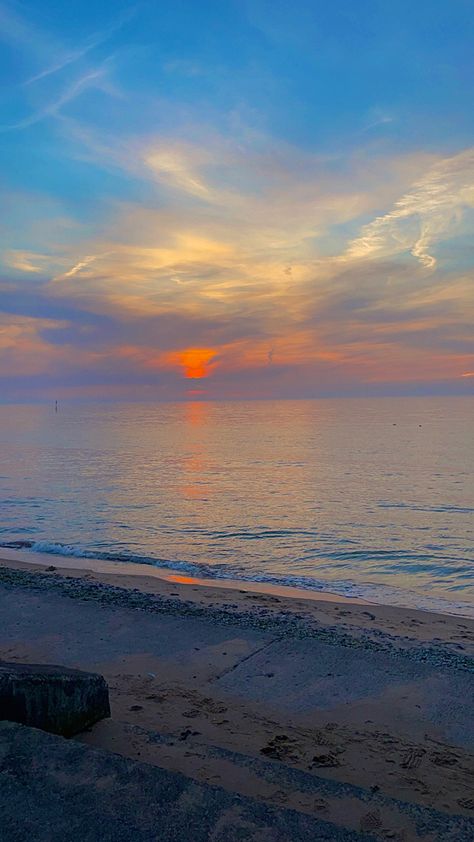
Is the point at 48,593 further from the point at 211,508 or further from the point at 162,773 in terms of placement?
the point at 211,508

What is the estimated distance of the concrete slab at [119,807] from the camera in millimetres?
3318

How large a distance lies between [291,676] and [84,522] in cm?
1785

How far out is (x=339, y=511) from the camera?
26.2 m

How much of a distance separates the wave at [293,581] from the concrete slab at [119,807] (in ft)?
34.1

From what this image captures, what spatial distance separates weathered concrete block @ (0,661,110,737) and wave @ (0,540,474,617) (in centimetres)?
964

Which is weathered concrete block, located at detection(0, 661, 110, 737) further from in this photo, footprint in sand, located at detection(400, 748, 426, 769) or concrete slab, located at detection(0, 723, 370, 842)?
footprint in sand, located at detection(400, 748, 426, 769)

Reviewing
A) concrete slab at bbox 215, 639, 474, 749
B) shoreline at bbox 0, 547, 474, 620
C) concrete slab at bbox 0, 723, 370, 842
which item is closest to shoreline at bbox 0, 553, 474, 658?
shoreline at bbox 0, 547, 474, 620

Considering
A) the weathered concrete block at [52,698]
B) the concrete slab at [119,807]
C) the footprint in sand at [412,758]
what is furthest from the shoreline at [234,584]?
the concrete slab at [119,807]

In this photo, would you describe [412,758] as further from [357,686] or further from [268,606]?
[268,606]

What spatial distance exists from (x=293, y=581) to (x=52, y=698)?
11.2 m

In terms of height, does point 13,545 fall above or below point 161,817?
below

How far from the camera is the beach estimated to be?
14.7 feet

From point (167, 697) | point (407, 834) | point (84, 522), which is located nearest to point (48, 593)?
point (167, 697)

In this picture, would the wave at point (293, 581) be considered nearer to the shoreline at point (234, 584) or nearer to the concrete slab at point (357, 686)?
the shoreline at point (234, 584)
